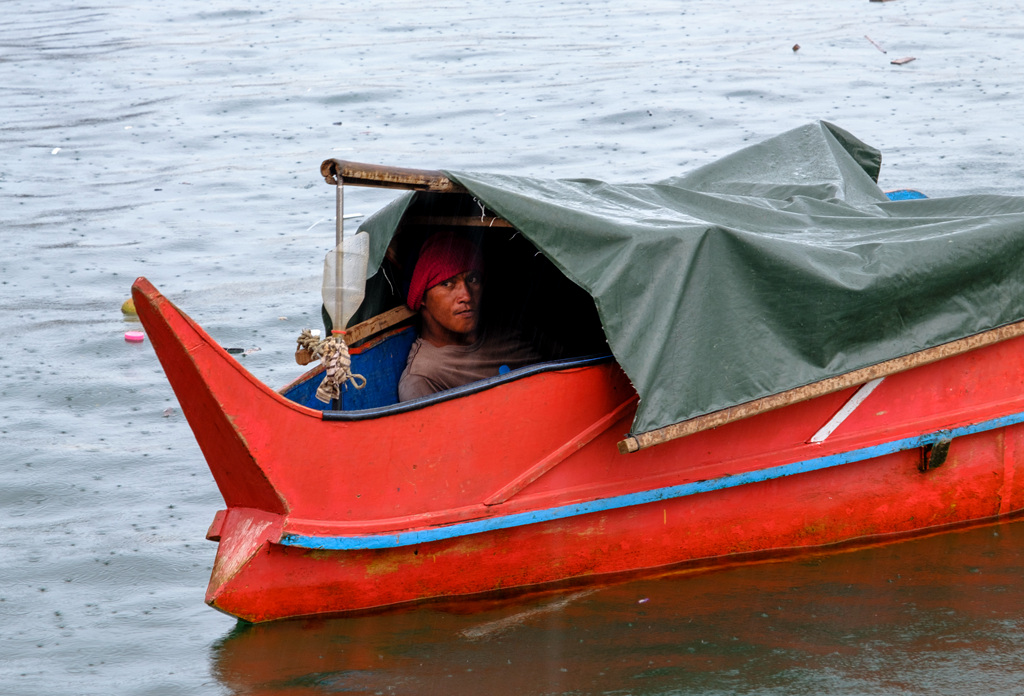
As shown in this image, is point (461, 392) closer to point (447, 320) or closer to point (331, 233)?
point (447, 320)

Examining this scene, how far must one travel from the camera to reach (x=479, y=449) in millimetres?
4453

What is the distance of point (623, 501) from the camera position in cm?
464

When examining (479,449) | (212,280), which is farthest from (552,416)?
(212,280)

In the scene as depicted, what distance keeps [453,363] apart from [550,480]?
0.83 metres

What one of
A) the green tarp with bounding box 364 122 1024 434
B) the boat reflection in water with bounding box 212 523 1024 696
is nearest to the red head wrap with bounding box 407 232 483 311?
the green tarp with bounding box 364 122 1024 434

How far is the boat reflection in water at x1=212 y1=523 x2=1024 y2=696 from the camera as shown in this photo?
4254 mm

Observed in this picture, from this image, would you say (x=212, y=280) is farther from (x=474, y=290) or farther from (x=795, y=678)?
(x=795, y=678)

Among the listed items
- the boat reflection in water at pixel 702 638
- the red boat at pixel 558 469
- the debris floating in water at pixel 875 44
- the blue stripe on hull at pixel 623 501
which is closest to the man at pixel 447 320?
the red boat at pixel 558 469

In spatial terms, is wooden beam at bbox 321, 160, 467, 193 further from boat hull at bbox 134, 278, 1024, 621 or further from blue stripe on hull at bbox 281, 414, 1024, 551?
blue stripe on hull at bbox 281, 414, 1024, 551

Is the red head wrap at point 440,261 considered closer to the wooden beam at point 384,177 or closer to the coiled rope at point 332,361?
the wooden beam at point 384,177

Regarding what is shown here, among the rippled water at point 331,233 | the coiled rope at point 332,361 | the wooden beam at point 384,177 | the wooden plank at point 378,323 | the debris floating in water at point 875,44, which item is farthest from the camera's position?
the debris floating in water at point 875,44

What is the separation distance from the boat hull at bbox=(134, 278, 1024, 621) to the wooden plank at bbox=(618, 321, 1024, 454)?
19 centimetres

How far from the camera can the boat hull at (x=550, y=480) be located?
4.28 m

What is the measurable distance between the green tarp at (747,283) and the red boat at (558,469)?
59 millimetres
